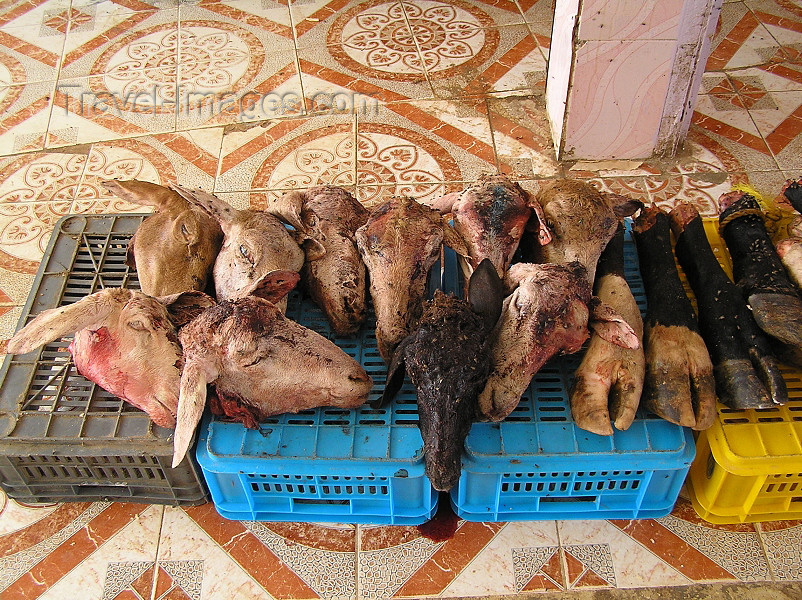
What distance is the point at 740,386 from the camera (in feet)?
6.93

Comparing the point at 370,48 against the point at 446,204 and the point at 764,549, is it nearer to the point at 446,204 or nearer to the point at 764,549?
the point at 446,204

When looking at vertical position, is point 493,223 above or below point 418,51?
above

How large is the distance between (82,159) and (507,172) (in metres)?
2.36

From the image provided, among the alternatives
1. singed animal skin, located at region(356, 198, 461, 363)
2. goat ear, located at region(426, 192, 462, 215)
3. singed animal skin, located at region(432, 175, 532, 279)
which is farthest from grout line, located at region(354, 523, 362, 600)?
goat ear, located at region(426, 192, 462, 215)

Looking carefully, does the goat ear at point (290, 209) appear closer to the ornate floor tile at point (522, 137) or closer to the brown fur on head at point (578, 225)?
the brown fur on head at point (578, 225)

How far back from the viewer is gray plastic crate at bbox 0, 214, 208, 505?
7.21 ft

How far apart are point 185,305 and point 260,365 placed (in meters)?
0.43

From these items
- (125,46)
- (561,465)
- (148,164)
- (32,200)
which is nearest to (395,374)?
(561,465)

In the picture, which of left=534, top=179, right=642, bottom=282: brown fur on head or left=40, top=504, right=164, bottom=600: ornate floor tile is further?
left=534, top=179, right=642, bottom=282: brown fur on head

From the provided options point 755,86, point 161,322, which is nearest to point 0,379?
point 161,322

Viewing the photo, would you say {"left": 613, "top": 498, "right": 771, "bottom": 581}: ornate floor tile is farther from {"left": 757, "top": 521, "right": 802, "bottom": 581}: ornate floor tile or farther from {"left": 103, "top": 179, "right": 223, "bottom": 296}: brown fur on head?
{"left": 103, "top": 179, "right": 223, "bottom": 296}: brown fur on head

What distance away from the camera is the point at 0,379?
2.35 meters

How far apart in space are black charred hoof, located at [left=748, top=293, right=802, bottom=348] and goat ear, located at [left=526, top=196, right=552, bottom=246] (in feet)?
2.26

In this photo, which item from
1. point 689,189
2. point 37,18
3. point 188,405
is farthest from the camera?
point 37,18
